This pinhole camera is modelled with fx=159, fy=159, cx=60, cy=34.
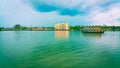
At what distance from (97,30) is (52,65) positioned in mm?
117013

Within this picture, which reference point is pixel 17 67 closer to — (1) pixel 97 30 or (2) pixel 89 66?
(2) pixel 89 66

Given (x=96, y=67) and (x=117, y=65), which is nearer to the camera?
(x=96, y=67)

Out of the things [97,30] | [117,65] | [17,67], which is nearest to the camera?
[17,67]

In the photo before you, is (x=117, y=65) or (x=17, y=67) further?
(x=117, y=65)

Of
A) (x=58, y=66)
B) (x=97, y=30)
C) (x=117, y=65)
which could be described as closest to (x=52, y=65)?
(x=58, y=66)

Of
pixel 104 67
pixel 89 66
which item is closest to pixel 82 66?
pixel 89 66

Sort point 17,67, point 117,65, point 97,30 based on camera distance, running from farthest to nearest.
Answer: point 97,30, point 117,65, point 17,67

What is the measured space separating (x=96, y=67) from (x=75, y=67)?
233 centimetres

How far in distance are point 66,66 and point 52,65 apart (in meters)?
1.60

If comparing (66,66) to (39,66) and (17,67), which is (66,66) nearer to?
(39,66)

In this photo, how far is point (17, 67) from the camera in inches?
687

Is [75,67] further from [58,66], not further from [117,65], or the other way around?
[117,65]

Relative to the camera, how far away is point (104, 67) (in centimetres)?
1784

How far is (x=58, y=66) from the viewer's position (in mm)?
17750
